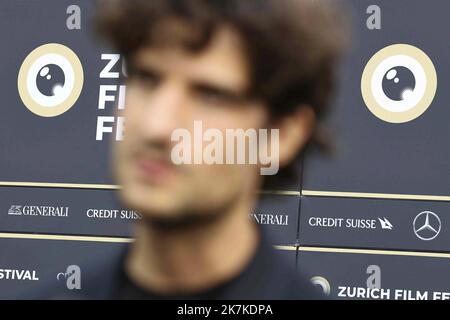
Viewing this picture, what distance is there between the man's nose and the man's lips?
0.05 m

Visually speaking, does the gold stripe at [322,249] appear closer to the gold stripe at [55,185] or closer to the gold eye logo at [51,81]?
the gold stripe at [55,185]

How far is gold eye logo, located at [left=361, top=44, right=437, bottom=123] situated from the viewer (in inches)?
86.0

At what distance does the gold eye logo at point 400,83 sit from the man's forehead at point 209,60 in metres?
0.77

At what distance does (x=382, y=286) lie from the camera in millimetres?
2186

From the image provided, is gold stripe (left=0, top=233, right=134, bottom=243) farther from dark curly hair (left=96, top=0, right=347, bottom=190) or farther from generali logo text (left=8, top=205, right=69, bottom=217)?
dark curly hair (left=96, top=0, right=347, bottom=190)

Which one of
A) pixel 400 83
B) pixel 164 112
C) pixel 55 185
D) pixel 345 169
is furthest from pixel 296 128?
pixel 55 185

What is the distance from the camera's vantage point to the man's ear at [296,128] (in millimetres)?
1550

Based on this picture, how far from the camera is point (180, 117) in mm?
1489

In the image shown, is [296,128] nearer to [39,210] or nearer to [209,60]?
[209,60]

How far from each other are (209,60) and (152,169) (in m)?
0.28

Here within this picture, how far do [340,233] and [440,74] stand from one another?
609 millimetres

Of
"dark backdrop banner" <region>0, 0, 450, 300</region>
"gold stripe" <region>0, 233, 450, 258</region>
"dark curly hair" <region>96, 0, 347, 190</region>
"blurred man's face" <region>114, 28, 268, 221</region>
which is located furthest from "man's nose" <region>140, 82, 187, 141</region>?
"gold stripe" <region>0, 233, 450, 258</region>

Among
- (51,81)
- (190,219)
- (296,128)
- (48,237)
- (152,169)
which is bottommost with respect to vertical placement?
(48,237)

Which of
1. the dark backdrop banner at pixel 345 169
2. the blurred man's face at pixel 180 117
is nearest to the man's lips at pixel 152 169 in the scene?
the blurred man's face at pixel 180 117
